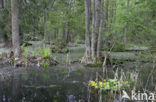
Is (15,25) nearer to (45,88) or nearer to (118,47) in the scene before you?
(45,88)

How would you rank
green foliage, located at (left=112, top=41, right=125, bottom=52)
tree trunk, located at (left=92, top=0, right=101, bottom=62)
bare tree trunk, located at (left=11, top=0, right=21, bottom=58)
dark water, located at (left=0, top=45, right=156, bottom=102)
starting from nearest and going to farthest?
dark water, located at (left=0, top=45, right=156, bottom=102), bare tree trunk, located at (left=11, top=0, right=21, bottom=58), tree trunk, located at (left=92, top=0, right=101, bottom=62), green foliage, located at (left=112, top=41, right=125, bottom=52)

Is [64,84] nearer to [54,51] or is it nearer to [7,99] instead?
[7,99]

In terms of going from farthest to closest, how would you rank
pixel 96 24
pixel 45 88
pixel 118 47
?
pixel 118 47 < pixel 96 24 < pixel 45 88

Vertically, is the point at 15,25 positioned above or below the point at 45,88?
above

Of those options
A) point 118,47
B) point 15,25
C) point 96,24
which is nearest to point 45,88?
point 15,25

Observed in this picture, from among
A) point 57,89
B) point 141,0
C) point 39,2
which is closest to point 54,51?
point 39,2

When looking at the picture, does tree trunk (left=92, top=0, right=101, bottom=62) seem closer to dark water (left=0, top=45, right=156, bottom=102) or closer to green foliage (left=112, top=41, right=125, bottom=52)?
dark water (left=0, top=45, right=156, bottom=102)

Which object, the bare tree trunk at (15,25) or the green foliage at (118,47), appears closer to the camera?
the bare tree trunk at (15,25)

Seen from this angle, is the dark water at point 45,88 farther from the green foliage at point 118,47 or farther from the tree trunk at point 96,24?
→ the green foliage at point 118,47

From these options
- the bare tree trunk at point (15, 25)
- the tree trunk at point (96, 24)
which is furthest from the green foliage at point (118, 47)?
the bare tree trunk at point (15, 25)

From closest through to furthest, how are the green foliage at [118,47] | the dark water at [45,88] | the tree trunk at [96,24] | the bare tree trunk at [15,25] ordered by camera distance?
the dark water at [45,88] < the bare tree trunk at [15,25] < the tree trunk at [96,24] < the green foliage at [118,47]

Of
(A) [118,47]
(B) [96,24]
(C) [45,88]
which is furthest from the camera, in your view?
(A) [118,47]

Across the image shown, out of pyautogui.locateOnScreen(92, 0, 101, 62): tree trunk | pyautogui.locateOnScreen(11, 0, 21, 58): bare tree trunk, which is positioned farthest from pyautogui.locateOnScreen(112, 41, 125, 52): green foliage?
pyautogui.locateOnScreen(11, 0, 21, 58): bare tree trunk

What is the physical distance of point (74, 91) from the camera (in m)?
5.08
